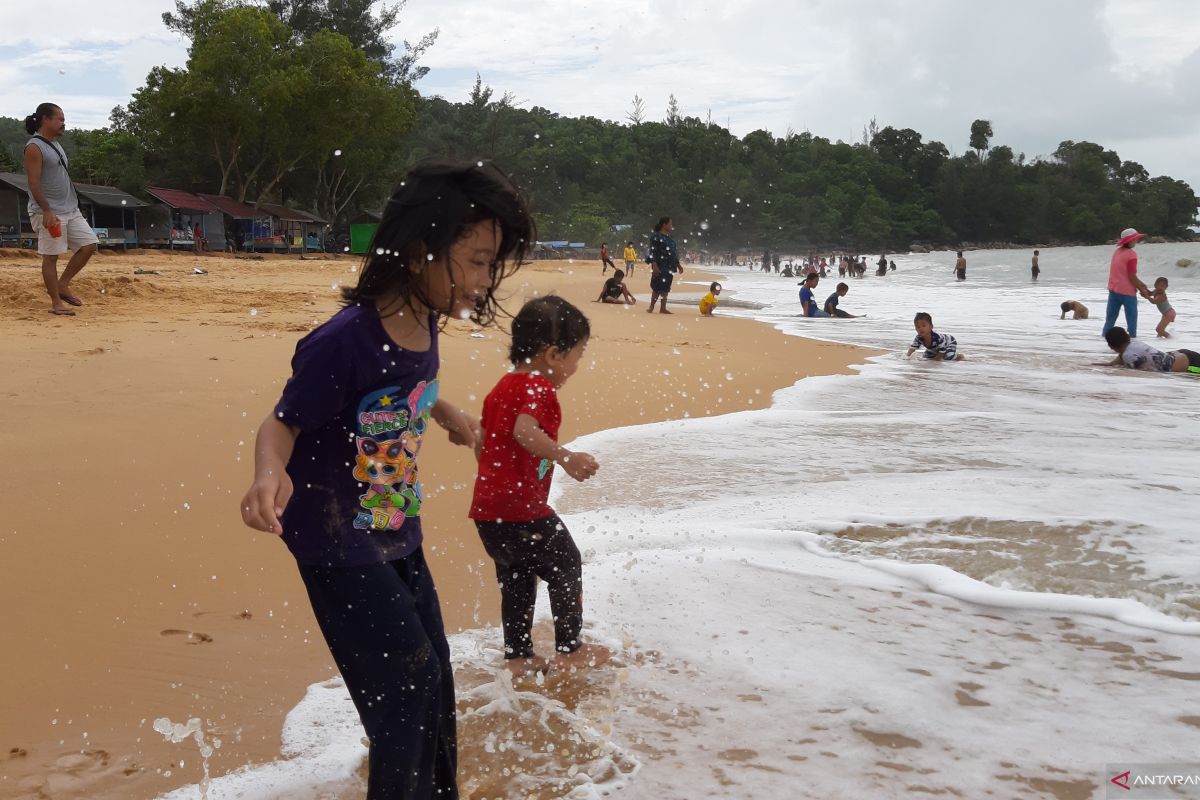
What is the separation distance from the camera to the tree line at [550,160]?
4131cm

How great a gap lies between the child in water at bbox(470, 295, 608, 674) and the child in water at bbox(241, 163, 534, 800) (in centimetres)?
76

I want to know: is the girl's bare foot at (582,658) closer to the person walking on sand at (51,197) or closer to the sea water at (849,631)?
the sea water at (849,631)

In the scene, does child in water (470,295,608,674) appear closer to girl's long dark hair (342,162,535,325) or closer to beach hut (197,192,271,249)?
girl's long dark hair (342,162,535,325)

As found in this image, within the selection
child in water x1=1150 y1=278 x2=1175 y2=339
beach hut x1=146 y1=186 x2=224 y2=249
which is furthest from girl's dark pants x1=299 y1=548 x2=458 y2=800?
beach hut x1=146 y1=186 x2=224 y2=249

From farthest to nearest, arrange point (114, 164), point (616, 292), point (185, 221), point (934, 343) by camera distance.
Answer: point (114, 164) < point (185, 221) < point (616, 292) < point (934, 343)

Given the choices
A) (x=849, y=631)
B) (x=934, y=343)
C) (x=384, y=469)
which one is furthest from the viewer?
(x=934, y=343)

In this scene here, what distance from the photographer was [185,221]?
1629 inches

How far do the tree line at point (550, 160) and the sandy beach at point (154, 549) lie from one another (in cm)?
154

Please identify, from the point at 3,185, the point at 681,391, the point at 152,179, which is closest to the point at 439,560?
the point at 681,391

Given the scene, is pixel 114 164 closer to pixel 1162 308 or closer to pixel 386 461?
pixel 1162 308

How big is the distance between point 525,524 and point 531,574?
17cm

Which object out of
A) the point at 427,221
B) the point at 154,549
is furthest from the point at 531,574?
the point at 154,549

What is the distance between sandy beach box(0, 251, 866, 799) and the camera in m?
2.46

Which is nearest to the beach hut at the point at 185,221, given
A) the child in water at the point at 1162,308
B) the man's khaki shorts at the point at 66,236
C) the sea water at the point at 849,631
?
the man's khaki shorts at the point at 66,236
